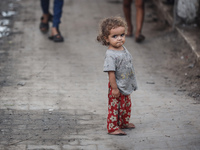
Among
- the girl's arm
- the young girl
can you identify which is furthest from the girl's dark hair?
the girl's arm

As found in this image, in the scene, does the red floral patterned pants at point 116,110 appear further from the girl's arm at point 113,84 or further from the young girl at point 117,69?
the girl's arm at point 113,84

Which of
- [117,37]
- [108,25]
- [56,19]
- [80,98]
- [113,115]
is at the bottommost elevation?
[56,19]

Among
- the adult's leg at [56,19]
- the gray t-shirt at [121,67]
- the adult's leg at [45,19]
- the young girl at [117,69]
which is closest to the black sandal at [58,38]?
the adult's leg at [56,19]

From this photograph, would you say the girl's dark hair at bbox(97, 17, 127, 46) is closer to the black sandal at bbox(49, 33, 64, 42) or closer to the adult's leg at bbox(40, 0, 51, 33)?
the black sandal at bbox(49, 33, 64, 42)

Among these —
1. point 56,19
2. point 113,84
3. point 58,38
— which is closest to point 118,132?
point 113,84

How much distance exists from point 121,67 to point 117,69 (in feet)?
0.16

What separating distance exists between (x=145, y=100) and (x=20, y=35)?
3542 millimetres

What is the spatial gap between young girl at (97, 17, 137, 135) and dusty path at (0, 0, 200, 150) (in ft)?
0.84

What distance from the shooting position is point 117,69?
4004mm

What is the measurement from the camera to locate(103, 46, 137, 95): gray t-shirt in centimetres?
395

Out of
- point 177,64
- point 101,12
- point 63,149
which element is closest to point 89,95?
point 63,149

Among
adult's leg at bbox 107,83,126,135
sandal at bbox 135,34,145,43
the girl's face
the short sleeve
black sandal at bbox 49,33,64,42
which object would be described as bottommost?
black sandal at bbox 49,33,64,42

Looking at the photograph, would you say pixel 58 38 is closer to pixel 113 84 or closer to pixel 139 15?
pixel 139 15

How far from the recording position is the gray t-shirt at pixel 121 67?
3945 mm
